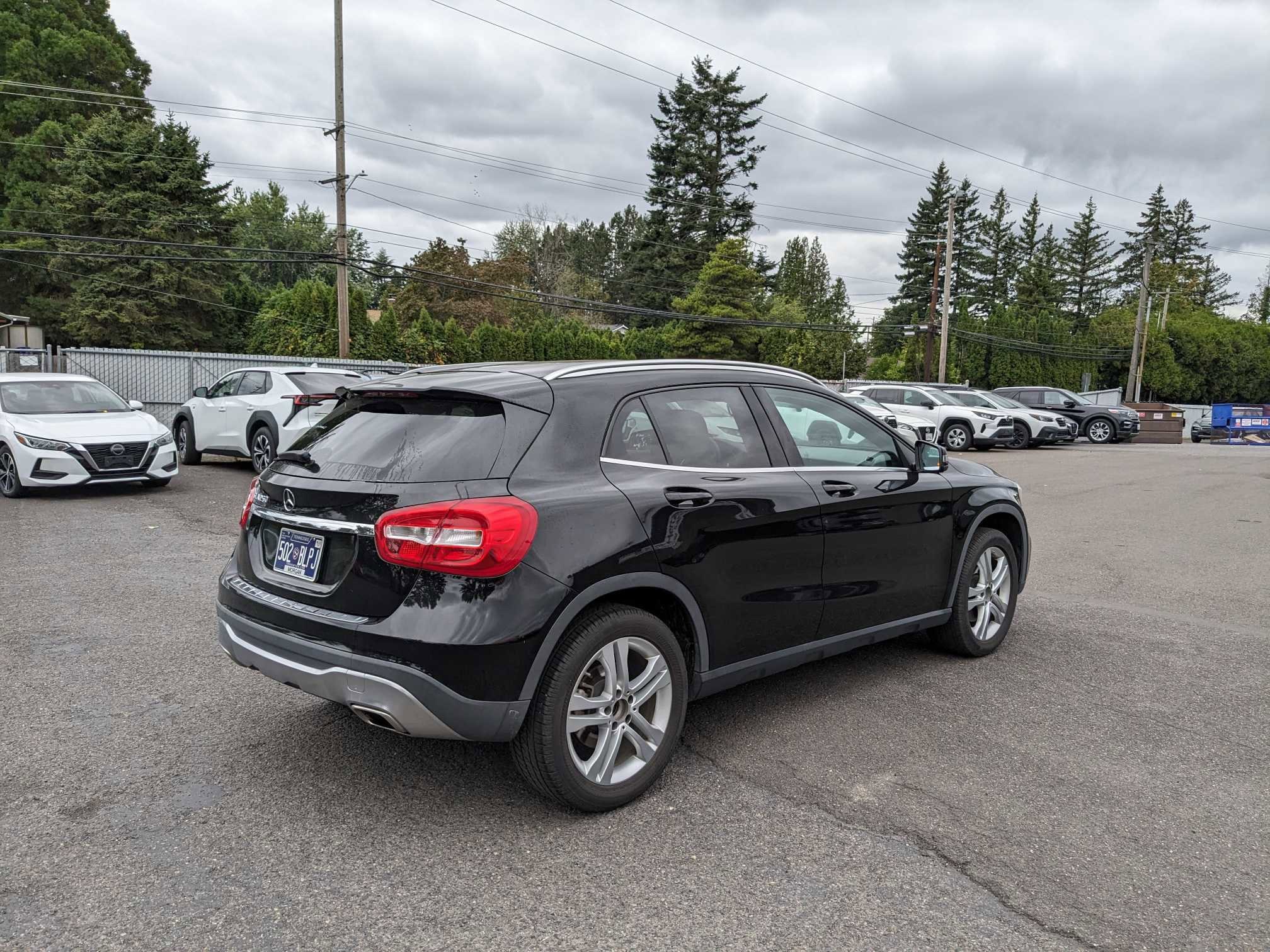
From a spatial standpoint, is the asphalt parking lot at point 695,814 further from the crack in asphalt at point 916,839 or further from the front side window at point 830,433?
the front side window at point 830,433

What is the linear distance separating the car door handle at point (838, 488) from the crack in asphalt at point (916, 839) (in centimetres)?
131

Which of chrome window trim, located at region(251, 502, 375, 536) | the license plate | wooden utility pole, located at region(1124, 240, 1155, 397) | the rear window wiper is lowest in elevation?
the license plate

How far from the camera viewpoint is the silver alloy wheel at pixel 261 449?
42.4ft

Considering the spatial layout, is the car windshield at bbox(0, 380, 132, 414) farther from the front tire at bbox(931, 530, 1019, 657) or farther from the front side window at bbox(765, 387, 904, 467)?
the front tire at bbox(931, 530, 1019, 657)

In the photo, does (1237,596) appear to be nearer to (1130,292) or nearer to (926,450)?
(926,450)

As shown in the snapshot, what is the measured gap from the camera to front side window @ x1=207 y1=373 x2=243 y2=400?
1403 cm

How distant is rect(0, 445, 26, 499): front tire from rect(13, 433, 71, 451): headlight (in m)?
0.25

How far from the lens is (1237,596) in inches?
289

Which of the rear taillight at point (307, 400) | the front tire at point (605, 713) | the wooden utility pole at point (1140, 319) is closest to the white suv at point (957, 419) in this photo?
the rear taillight at point (307, 400)

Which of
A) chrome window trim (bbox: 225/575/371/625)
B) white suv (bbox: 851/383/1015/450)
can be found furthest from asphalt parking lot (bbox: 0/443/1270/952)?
white suv (bbox: 851/383/1015/450)

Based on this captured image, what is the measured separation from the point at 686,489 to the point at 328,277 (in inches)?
2983

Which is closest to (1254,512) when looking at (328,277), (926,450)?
(926,450)

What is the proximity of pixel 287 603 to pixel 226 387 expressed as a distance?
1186cm

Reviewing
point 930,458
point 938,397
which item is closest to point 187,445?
point 930,458
